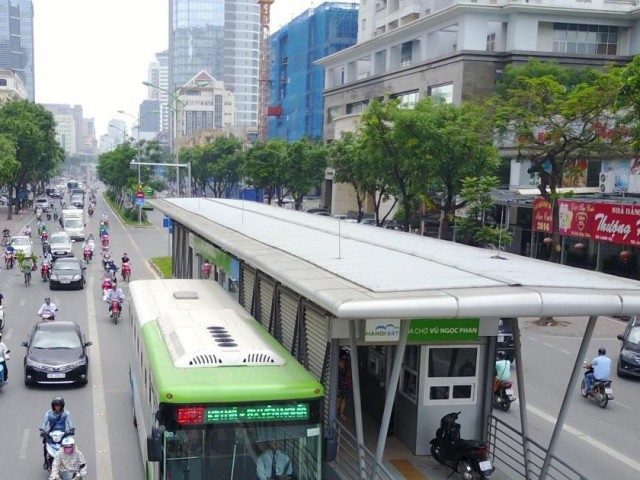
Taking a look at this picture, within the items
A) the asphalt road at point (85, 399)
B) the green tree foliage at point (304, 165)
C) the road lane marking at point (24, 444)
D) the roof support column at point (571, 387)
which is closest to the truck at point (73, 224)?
the green tree foliage at point (304, 165)

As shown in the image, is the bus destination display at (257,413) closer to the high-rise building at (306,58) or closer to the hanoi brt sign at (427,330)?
the hanoi brt sign at (427,330)

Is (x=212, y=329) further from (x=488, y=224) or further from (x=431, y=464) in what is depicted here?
(x=488, y=224)

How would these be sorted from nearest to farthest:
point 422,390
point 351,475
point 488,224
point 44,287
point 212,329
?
point 351,475 < point 212,329 < point 422,390 < point 44,287 < point 488,224

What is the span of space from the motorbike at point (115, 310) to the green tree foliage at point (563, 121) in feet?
49.9

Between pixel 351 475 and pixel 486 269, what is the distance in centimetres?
304

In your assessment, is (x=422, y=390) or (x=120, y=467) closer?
(x=422, y=390)

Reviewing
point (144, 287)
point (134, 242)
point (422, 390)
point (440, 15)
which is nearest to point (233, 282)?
point (144, 287)

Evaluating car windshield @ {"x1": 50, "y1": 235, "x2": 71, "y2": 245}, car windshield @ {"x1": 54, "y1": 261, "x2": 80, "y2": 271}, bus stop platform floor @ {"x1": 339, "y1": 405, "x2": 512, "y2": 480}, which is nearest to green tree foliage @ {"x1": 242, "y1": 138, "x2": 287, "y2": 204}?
car windshield @ {"x1": 50, "y1": 235, "x2": 71, "y2": 245}

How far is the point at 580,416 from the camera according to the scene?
17.0m

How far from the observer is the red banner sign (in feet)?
98.5

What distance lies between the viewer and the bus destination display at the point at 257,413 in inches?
313

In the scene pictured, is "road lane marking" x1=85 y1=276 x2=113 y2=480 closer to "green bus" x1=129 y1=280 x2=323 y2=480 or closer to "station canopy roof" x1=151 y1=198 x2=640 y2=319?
"station canopy roof" x1=151 y1=198 x2=640 y2=319

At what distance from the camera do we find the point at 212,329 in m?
10.1

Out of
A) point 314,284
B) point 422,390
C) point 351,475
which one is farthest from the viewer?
point 422,390
